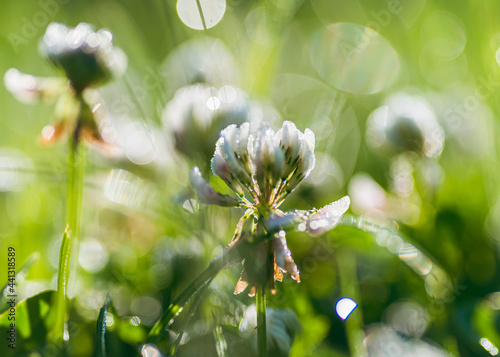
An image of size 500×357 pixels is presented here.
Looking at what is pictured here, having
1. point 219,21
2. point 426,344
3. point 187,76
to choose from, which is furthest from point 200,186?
point 219,21

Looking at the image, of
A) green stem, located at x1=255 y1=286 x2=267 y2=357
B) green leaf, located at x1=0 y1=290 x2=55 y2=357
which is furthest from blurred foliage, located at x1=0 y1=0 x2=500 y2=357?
green stem, located at x1=255 y1=286 x2=267 y2=357

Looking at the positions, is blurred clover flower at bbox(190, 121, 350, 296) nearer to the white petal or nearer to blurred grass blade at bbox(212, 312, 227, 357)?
the white petal

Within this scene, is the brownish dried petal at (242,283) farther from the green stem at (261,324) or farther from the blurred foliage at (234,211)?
the blurred foliage at (234,211)

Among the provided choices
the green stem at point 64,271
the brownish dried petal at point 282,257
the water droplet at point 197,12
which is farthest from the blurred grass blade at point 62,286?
the water droplet at point 197,12

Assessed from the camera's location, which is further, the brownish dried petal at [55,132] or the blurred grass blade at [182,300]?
the brownish dried petal at [55,132]

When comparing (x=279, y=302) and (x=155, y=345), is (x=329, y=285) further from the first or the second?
(x=155, y=345)

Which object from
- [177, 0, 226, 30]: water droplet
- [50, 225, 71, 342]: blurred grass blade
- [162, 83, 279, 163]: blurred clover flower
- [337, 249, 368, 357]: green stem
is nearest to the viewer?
[50, 225, 71, 342]: blurred grass blade
